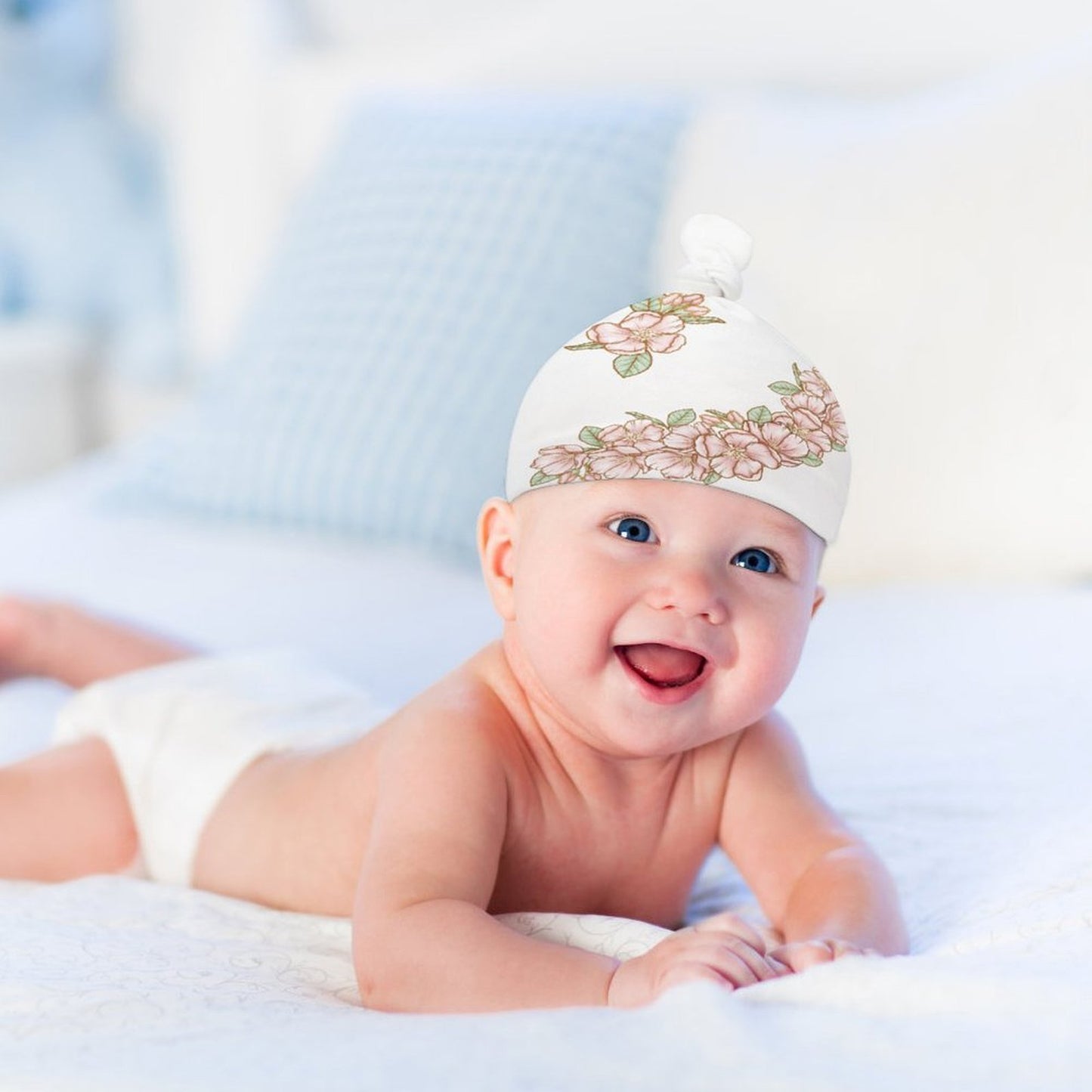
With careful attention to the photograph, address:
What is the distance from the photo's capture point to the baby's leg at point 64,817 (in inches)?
42.5

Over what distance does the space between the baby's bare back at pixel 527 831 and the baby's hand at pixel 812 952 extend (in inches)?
6.6

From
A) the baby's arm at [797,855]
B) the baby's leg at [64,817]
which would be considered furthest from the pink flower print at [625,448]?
the baby's leg at [64,817]

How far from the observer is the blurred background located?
140cm

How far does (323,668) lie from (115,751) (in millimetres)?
193

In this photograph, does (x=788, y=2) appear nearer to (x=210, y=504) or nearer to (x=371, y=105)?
(x=371, y=105)

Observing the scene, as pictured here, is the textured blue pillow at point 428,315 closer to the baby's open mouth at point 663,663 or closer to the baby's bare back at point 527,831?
the baby's bare back at point 527,831

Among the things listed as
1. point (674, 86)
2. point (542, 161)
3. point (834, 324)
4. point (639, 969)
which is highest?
point (674, 86)

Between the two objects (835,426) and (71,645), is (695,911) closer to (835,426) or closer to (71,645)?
(835,426)

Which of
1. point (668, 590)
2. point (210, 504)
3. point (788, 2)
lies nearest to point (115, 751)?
point (668, 590)

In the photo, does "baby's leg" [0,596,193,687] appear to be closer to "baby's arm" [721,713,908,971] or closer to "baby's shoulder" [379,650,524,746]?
"baby's shoulder" [379,650,524,746]

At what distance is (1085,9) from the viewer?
5.49 feet

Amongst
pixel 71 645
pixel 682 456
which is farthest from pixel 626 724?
pixel 71 645

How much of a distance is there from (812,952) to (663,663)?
6.3 inches

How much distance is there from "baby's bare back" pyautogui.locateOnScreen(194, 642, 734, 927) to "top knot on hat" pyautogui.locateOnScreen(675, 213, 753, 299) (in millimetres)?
265
